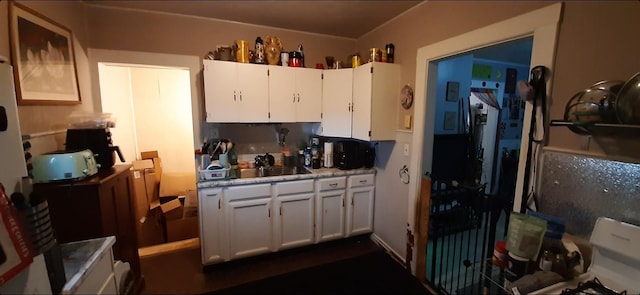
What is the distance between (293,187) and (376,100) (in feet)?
3.69

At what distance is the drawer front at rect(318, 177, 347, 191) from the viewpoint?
2.54 meters

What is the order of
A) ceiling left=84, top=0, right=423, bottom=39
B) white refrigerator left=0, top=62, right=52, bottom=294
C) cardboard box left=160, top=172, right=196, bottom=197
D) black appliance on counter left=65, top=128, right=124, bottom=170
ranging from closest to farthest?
white refrigerator left=0, top=62, right=52, bottom=294 → black appliance on counter left=65, top=128, right=124, bottom=170 → ceiling left=84, top=0, right=423, bottom=39 → cardboard box left=160, top=172, right=196, bottom=197

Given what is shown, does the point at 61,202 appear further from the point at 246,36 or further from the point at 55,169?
the point at 246,36

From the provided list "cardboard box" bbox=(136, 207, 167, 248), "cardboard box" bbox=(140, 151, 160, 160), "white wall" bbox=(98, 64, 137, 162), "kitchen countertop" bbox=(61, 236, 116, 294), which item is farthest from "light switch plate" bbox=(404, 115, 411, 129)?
"cardboard box" bbox=(140, 151, 160, 160)

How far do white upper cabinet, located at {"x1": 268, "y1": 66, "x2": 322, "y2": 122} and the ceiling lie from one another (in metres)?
0.47

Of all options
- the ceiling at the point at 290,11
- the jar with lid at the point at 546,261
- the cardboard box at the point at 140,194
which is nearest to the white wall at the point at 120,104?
the cardboard box at the point at 140,194

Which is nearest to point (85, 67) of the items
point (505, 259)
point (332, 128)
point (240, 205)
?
point (240, 205)

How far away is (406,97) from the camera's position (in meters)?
2.27

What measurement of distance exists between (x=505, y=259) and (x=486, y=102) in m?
2.92

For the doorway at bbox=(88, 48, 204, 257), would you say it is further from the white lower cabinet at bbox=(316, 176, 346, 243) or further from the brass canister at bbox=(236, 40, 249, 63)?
the white lower cabinet at bbox=(316, 176, 346, 243)

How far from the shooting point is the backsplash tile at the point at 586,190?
1.00m

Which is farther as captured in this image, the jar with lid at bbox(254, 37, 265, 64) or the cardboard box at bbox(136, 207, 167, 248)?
the cardboard box at bbox(136, 207, 167, 248)

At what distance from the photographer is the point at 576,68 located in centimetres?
118

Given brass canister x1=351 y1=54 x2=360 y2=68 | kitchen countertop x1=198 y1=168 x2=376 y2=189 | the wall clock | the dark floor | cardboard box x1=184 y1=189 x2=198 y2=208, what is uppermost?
brass canister x1=351 y1=54 x2=360 y2=68
